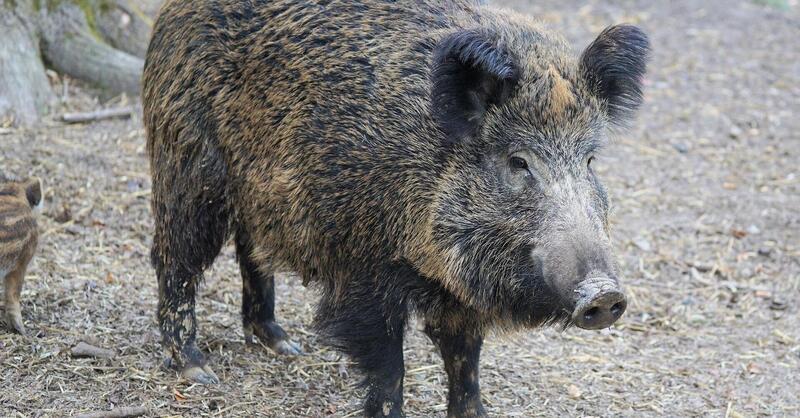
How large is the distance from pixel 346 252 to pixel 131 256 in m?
2.43

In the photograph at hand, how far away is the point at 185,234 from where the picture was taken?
533cm

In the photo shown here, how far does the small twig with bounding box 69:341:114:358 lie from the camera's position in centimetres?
529

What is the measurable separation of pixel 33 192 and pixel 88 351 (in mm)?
1083

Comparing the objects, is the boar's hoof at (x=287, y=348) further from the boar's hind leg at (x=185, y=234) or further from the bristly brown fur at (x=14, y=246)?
the bristly brown fur at (x=14, y=246)

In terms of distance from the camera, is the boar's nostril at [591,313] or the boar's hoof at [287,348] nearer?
the boar's nostril at [591,313]

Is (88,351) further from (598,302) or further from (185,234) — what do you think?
(598,302)

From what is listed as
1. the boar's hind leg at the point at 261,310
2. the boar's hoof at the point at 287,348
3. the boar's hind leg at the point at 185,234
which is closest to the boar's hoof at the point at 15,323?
the boar's hind leg at the point at 185,234

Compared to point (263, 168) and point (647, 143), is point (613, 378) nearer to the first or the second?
point (263, 168)

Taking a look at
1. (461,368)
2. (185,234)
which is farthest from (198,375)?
(461,368)

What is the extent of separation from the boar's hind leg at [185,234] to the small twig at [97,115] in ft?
8.99

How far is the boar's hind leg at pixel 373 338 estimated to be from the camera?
4.61m

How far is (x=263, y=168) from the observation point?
5004 mm

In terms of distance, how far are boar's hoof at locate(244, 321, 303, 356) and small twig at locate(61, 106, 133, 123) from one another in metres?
2.94

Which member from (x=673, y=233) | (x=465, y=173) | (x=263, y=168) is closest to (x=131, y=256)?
(x=263, y=168)
